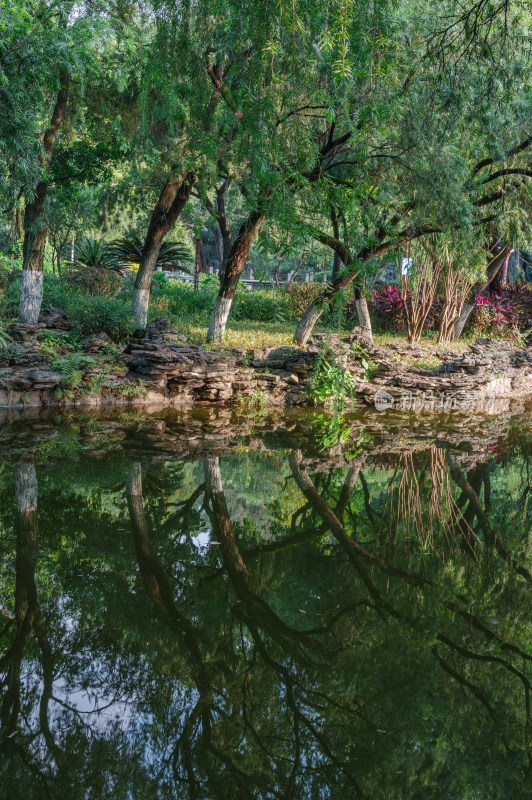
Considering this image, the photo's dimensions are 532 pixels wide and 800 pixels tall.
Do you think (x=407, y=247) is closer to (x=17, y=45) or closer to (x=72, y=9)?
(x=72, y=9)

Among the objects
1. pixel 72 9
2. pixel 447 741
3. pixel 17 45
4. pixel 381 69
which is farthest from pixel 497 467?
pixel 72 9

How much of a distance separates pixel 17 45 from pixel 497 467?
8358 millimetres

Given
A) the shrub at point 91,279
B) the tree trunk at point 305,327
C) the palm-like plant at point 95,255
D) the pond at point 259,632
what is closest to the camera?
the pond at point 259,632

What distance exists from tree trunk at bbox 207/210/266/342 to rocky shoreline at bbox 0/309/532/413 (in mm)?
806

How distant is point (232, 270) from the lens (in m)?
12.6

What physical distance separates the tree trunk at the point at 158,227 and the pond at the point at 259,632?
19.9 feet

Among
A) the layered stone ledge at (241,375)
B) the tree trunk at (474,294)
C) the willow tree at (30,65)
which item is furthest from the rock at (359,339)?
the willow tree at (30,65)

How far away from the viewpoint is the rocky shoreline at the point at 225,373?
34.5 feet

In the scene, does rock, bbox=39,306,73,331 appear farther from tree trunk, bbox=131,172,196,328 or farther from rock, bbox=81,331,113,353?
tree trunk, bbox=131,172,196,328

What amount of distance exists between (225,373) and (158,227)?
11.1 feet

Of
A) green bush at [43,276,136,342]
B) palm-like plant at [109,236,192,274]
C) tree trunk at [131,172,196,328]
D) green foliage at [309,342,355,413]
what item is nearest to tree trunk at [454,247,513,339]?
green foliage at [309,342,355,413]

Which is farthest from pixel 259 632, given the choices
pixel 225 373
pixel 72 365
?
pixel 225 373

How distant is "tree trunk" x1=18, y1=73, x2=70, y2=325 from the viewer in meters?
10.9

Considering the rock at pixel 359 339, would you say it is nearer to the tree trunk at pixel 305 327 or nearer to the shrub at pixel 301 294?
the tree trunk at pixel 305 327
